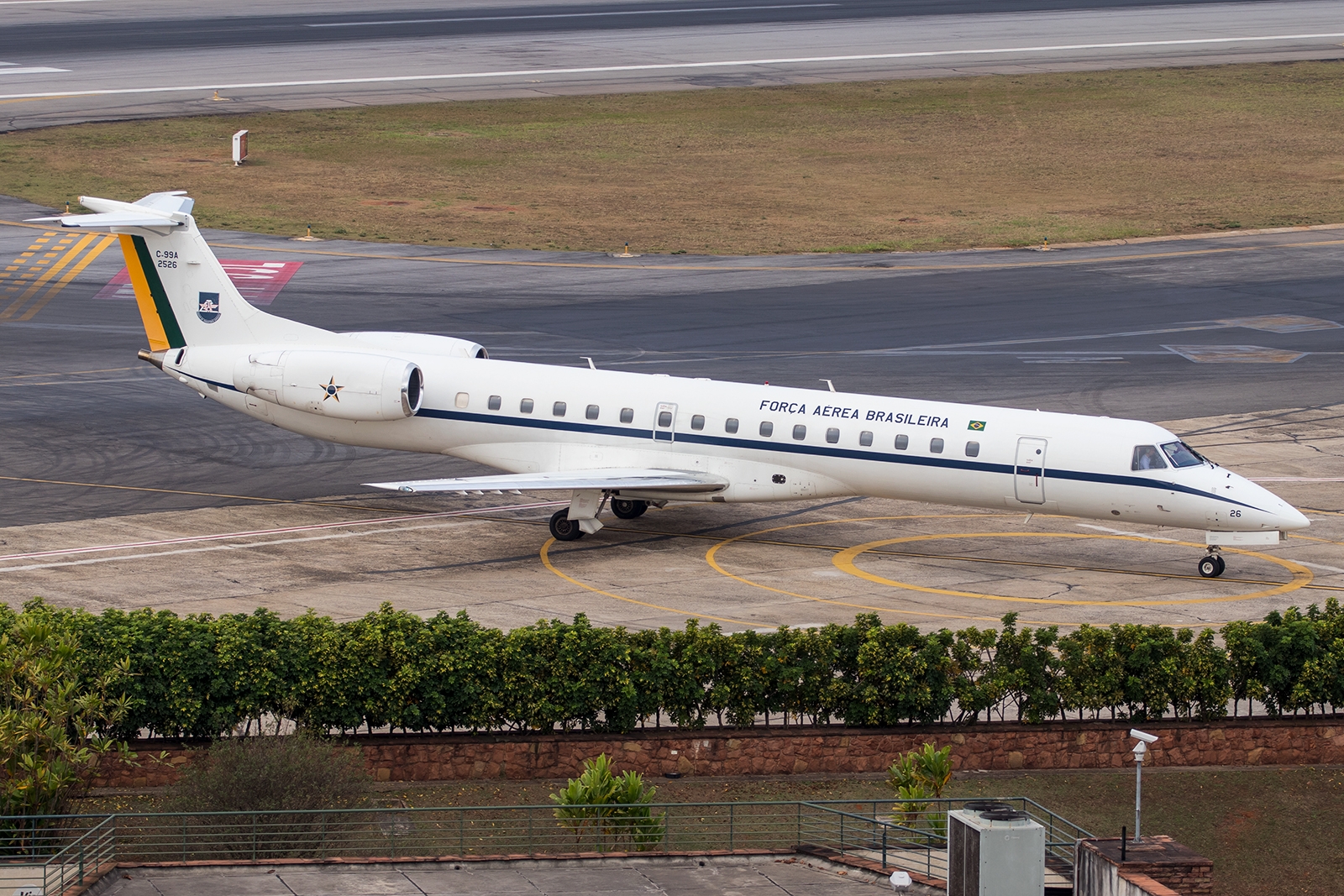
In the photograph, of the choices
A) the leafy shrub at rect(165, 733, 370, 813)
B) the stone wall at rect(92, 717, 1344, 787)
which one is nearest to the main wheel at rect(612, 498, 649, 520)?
the stone wall at rect(92, 717, 1344, 787)

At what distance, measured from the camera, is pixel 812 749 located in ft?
101

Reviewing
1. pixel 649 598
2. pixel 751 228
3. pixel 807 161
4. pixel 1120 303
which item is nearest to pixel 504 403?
pixel 649 598

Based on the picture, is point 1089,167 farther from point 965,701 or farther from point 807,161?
point 965,701

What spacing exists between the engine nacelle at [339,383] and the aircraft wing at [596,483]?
2.84 m

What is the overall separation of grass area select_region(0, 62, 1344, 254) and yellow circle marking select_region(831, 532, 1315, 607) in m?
34.1

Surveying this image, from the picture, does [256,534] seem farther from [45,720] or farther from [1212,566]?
[1212,566]

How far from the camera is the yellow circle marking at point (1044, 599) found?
128 ft

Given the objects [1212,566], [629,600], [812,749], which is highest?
[1212,566]

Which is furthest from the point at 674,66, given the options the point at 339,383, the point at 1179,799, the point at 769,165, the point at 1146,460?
the point at 1179,799

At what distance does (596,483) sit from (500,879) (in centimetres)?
1852

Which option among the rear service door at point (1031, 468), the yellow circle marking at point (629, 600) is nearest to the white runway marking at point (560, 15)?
→ the yellow circle marking at point (629, 600)

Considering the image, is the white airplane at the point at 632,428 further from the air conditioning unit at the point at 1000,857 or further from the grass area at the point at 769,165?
the grass area at the point at 769,165

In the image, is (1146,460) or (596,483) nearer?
(1146,460)

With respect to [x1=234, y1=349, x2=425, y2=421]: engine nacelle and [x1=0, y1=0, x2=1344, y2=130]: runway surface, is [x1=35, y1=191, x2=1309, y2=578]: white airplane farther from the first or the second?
[x1=0, y1=0, x2=1344, y2=130]: runway surface
